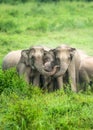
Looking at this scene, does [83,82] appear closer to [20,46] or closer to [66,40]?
[20,46]

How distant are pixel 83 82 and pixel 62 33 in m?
7.02

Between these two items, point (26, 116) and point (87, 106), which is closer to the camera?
point (26, 116)

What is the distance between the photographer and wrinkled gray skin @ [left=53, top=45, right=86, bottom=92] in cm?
774

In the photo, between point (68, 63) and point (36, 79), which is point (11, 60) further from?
point (68, 63)

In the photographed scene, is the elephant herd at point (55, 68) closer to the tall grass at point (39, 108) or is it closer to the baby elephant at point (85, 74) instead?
the baby elephant at point (85, 74)

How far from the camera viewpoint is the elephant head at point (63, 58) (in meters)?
7.71

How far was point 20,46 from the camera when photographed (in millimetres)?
12562

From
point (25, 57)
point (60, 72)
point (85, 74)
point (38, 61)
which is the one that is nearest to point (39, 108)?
point (60, 72)

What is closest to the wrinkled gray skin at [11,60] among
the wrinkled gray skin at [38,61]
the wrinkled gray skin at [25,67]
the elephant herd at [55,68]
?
the elephant herd at [55,68]

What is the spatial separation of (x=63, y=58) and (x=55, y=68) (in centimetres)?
20

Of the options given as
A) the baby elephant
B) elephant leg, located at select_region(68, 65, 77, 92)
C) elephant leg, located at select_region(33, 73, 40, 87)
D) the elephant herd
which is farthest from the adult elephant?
the baby elephant

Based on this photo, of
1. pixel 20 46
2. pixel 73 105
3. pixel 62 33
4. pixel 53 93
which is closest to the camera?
pixel 73 105

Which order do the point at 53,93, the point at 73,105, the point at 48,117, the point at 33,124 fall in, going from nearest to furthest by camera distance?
1. the point at 33,124
2. the point at 48,117
3. the point at 73,105
4. the point at 53,93

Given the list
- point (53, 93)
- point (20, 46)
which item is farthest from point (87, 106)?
point (20, 46)
